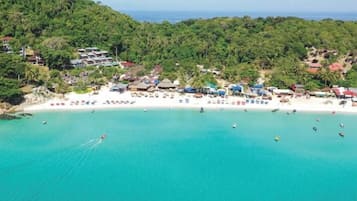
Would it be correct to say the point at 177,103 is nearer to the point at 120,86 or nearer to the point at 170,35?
the point at 120,86

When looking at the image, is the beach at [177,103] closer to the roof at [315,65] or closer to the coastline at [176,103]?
the coastline at [176,103]

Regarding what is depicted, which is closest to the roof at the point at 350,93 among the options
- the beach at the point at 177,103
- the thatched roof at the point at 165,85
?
the beach at the point at 177,103

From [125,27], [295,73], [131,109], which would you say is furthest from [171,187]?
[125,27]

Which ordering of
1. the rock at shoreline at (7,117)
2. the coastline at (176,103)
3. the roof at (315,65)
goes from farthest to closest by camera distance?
1. the roof at (315,65)
2. the coastline at (176,103)
3. the rock at shoreline at (7,117)

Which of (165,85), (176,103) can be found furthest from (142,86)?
(176,103)

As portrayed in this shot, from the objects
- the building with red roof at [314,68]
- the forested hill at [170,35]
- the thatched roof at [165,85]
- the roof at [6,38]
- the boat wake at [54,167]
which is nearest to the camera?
the boat wake at [54,167]

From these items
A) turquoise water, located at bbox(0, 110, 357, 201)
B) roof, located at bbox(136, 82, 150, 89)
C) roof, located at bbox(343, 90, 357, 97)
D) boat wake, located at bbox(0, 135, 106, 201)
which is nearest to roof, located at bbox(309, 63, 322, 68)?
roof, located at bbox(343, 90, 357, 97)
